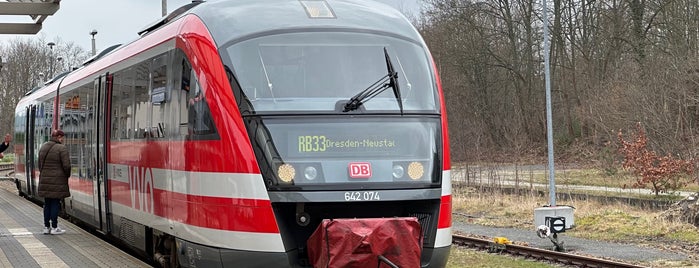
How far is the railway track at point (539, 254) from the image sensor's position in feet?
39.9

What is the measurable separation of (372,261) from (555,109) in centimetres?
4446

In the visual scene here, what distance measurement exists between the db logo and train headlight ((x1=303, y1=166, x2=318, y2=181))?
30 centimetres

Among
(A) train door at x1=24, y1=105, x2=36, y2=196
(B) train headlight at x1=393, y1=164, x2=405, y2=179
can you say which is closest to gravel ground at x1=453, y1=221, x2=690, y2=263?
(B) train headlight at x1=393, y1=164, x2=405, y2=179

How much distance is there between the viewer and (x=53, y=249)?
12.1 m

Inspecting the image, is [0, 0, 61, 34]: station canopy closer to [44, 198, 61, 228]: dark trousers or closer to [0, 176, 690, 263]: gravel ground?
[44, 198, 61, 228]: dark trousers

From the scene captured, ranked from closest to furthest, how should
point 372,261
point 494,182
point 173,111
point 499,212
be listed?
1. point 372,261
2. point 173,111
3. point 499,212
4. point 494,182

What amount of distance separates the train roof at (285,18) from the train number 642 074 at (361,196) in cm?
169

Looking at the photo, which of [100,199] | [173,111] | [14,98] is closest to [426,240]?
[173,111]

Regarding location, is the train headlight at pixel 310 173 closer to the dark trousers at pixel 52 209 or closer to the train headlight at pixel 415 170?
the train headlight at pixel 415 170

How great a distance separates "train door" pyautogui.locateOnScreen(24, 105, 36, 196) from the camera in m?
21.0

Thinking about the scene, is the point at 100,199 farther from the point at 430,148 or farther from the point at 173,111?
the point at 430,148

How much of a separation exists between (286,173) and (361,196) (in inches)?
25.6

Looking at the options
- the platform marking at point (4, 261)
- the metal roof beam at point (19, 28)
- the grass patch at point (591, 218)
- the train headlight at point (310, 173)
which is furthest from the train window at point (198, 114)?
the metal roof beam at point (19, 28)

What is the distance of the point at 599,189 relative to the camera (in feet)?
92.1
